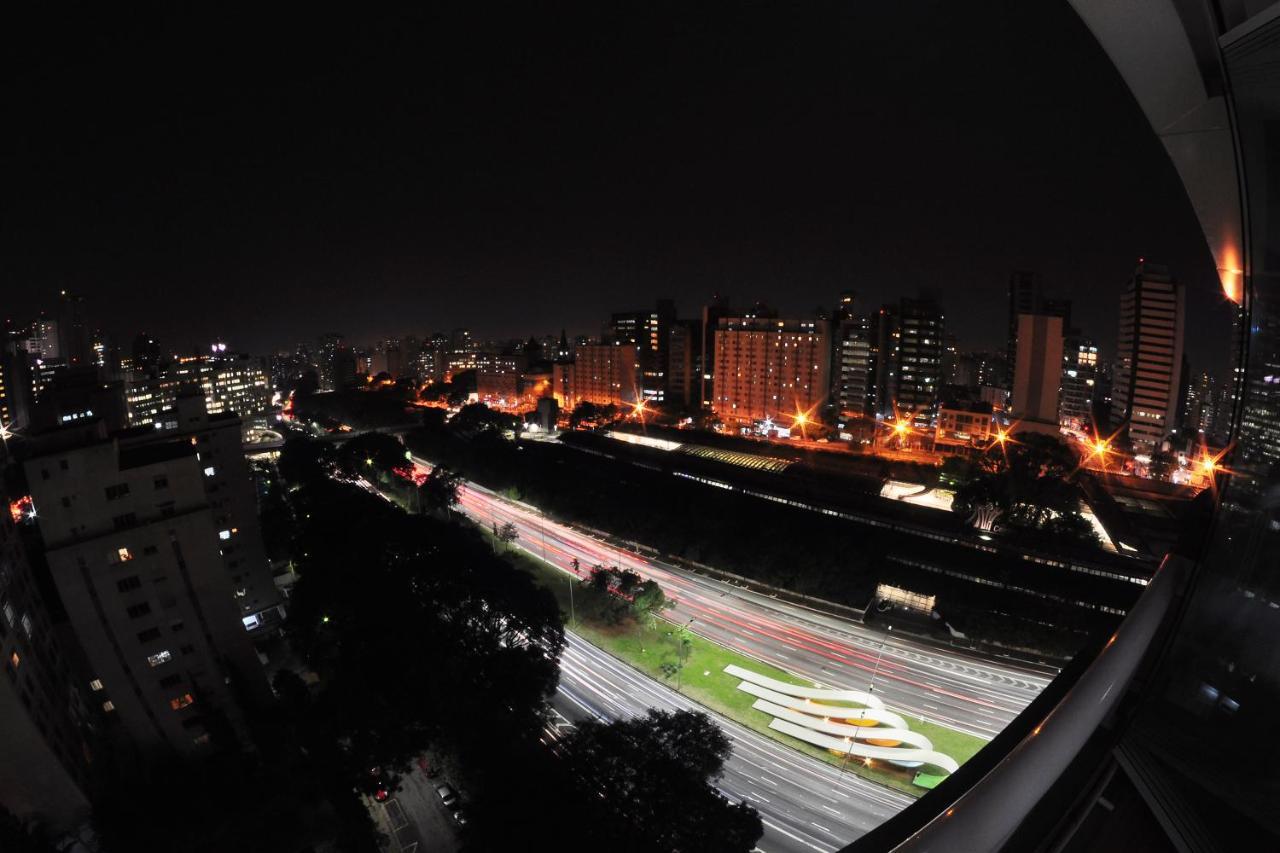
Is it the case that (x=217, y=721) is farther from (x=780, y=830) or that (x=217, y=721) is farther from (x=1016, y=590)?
(x=1016, y=590)

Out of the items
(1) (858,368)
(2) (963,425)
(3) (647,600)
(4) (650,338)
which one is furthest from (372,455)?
(1) (858,368)

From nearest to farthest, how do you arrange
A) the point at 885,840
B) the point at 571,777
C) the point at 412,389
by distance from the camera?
the point at 885,840
the point at 571,777
the point at 412,389

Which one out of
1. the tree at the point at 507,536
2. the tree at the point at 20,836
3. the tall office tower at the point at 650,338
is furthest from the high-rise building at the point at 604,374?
the tree at the point at 20,836

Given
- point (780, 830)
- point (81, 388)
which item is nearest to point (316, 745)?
point (780, 830)

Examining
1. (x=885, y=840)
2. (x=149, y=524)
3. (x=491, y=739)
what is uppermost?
(x=885, y=840)

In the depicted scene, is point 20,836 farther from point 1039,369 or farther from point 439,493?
point 1039,369

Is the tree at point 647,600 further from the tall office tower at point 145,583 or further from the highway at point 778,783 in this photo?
the tall office tower at point 145,583
